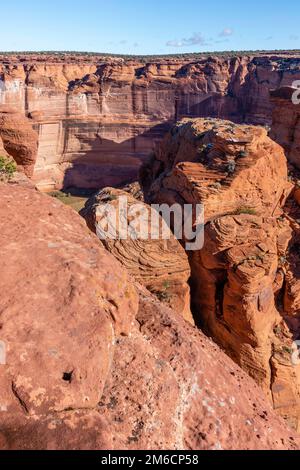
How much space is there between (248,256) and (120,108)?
125 feet

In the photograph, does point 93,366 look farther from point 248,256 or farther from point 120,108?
point 120,108

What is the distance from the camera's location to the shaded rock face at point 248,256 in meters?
13.1

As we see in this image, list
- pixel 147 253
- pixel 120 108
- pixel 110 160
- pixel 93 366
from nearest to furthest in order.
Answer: pixel 93 366 < pixel 147 253 < pixel 120 108 < pixel 110 160

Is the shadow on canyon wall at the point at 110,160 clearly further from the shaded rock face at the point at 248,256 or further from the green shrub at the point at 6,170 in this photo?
the green shrub at the point at 6,170

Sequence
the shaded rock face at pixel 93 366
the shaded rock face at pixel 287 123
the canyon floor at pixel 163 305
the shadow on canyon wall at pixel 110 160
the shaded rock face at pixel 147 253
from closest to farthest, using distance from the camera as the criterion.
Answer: the shaded rock face at pixel 93 366, the canyon floor at pixel 163 305, the shaded rock face at pixel 147 253, the shaded rock face at pixel 287 123, the shadow on canyon wall at pixel 110 160

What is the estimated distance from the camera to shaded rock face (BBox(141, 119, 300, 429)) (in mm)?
13141

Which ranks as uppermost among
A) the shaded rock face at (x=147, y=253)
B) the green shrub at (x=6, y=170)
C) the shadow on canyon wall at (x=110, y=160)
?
the green shrub at (x=6, y=170)

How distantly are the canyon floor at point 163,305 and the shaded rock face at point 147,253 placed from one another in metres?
0.05

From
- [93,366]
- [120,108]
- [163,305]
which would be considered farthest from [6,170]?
[120,108]

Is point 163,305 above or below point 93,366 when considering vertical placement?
below

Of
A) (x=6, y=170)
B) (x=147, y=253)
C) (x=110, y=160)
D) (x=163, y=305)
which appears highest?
(x=6, y=170)

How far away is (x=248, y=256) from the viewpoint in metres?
13.0

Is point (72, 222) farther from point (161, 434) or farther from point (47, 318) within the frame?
point (161, 434)

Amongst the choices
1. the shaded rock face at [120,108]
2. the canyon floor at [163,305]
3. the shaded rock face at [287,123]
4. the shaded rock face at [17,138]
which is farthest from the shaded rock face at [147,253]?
the shaded rock face at [120,108]
